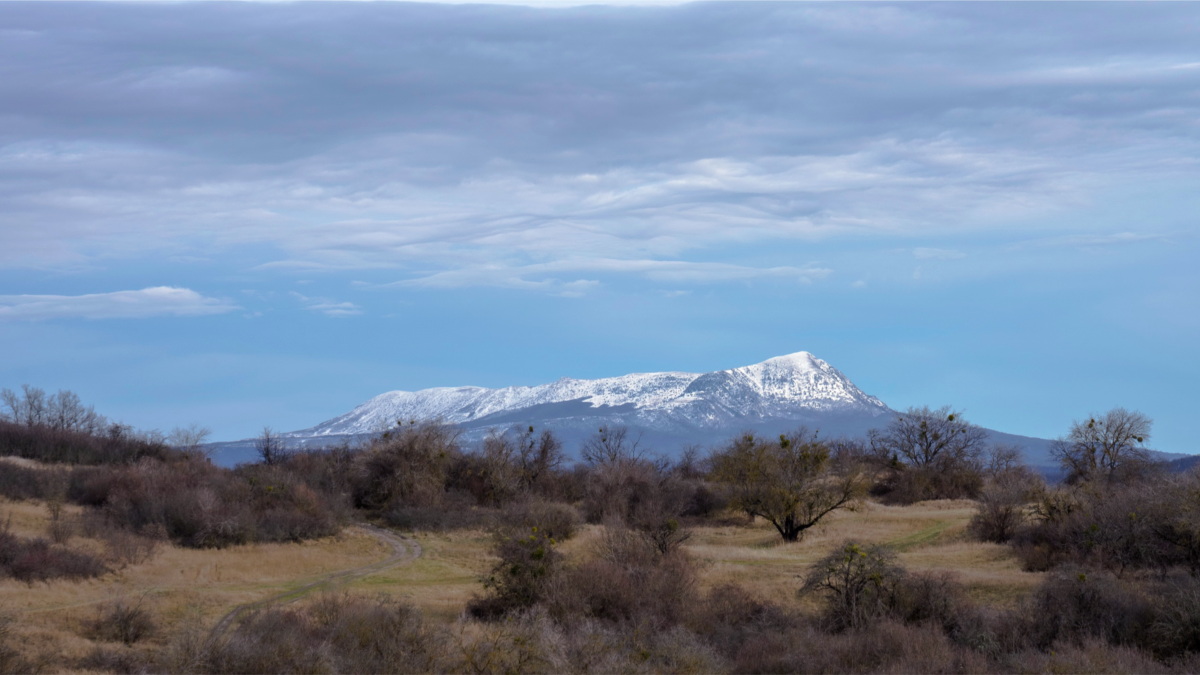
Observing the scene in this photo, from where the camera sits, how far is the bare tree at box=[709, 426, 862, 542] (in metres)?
47.5

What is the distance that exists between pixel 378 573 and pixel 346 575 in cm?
136

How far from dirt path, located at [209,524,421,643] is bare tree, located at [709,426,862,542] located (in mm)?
19778

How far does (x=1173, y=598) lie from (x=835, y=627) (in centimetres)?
896

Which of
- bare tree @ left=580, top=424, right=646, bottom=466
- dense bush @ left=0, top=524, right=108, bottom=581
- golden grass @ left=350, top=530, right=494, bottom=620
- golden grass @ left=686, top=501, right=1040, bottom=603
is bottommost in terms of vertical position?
golden grass @ left=350, top=530, right=494, bottom=620

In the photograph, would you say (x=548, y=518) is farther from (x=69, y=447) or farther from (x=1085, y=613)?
(x=69, y=447)

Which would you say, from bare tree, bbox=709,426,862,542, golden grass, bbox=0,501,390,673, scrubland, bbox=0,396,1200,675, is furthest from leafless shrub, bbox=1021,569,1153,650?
golden grass, bbox=0,501,390,673

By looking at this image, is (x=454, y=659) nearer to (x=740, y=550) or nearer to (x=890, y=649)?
(x=890, y=649)

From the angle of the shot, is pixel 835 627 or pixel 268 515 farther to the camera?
pixel 268 515

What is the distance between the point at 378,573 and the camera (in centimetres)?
3697

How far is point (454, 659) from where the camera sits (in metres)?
21.3

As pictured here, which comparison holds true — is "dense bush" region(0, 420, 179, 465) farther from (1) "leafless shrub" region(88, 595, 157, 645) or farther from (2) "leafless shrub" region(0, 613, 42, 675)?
(2) "leafless shrub" region(0, 613, 42, 675)

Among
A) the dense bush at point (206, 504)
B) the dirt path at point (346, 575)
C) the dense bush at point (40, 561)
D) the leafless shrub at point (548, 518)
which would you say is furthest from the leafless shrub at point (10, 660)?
the leafless shrub at point (548, 518)

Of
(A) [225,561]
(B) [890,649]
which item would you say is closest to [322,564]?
(A) [225,561]

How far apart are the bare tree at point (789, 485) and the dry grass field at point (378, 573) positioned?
4.33 ft
